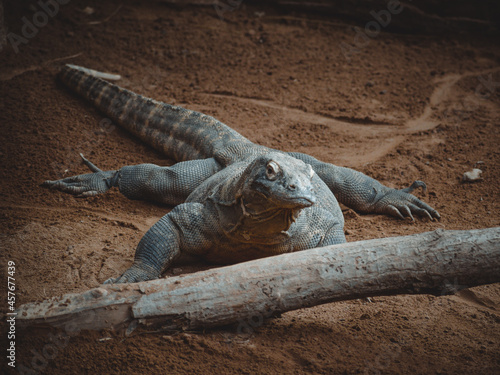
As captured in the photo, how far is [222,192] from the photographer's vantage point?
15.1ft

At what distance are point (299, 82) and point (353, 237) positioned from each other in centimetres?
463

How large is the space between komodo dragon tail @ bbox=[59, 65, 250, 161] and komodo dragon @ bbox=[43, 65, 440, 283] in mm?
15

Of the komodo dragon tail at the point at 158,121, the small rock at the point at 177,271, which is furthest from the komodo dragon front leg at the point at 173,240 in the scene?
the komodo dragon tail at the point at 158,121

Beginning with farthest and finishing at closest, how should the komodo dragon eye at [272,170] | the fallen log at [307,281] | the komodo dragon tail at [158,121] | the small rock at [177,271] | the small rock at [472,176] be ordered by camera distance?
the small rock at [472,176] < the komodo dragon tail at [158,121] < the small rock at [177,271] < the komodo dragon eye at [272,170] < the fallen log at [307,281]

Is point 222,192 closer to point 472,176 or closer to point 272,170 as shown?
point 272,170

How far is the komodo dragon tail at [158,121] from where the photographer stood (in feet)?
21.4

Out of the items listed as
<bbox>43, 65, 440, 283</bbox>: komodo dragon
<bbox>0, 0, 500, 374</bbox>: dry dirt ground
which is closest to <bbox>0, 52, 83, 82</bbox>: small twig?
<bbox>0, 0, 500, 374</bbox>: dry dirt ground

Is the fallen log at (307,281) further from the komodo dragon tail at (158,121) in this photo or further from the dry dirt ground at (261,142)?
the komodo dragon tail at (158,121)

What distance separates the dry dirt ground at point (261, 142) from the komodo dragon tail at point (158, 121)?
24 cm

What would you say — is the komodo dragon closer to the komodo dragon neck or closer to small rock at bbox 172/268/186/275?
the komodo dragon neck

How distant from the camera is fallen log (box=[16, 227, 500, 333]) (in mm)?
3381

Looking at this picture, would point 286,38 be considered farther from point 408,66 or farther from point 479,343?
point 479,343

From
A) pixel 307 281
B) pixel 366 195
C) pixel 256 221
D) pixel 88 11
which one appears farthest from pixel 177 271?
pixel 88 11

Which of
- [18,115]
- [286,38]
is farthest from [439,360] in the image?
[286,38]
